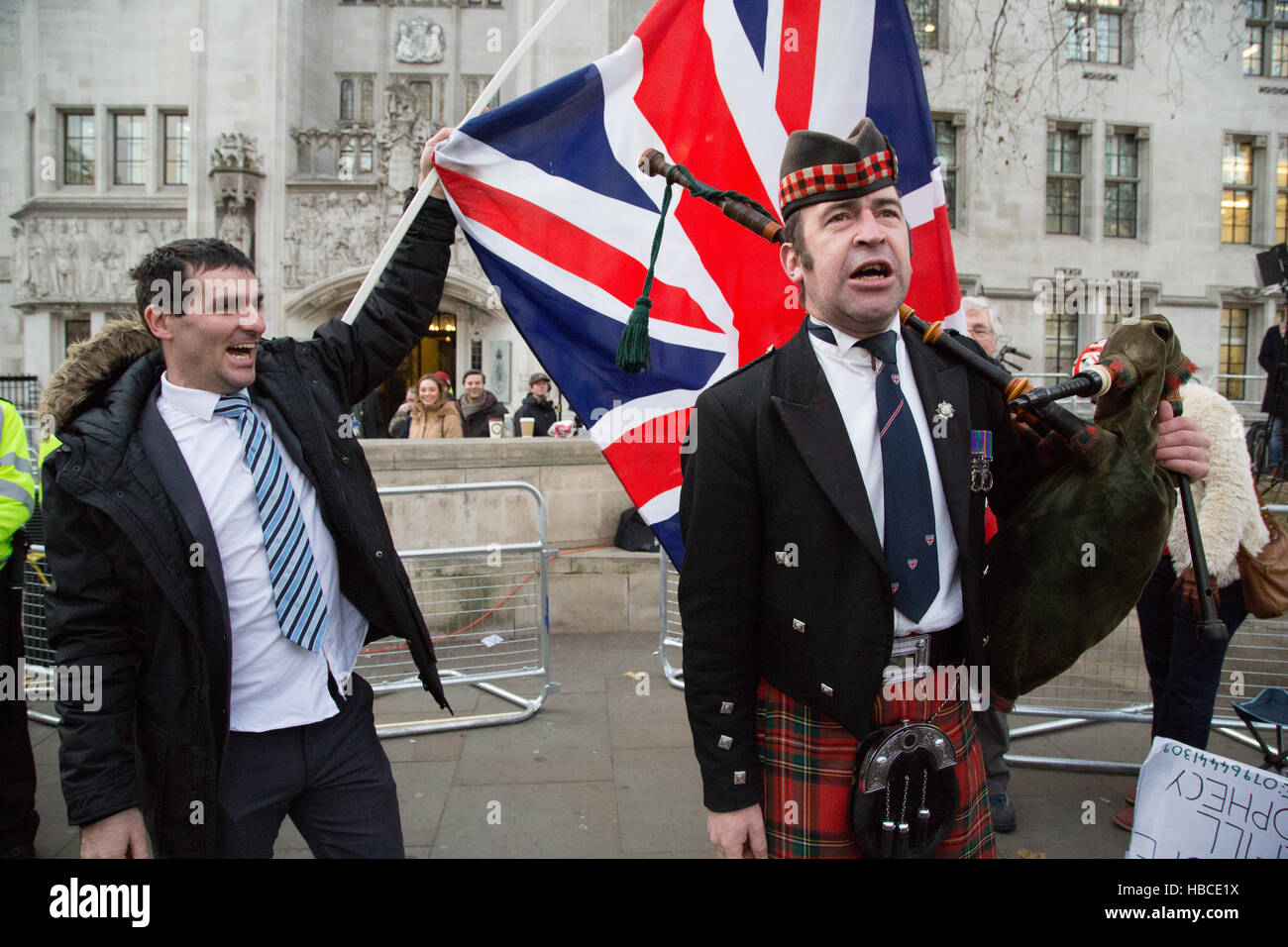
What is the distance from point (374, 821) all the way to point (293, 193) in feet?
58.2

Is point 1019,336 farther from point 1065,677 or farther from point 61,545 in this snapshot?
point 61,545

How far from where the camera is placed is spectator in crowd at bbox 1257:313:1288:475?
9444 mm

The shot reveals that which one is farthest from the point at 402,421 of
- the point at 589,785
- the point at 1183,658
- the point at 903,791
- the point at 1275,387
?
the point at 1275,387

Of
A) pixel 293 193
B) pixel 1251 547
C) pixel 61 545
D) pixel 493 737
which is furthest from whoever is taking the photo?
pixel 293 193

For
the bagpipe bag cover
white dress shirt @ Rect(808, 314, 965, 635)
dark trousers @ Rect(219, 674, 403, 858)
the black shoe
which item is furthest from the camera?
the black shoe

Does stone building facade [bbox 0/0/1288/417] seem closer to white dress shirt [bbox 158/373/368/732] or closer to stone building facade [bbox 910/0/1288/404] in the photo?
stone building facade [bbox 910/0/1288/404]

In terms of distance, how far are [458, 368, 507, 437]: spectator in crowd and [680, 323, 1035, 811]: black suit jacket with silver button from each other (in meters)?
7.88

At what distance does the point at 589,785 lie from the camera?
4.28 meters

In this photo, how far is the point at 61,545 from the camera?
197 cm

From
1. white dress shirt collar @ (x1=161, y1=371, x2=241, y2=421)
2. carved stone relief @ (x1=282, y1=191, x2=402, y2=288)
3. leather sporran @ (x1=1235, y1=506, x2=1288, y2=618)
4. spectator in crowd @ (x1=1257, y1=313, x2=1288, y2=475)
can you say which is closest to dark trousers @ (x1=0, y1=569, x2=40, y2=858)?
white dress shirt collar @ (x1=161, y1=371, x2=241, y2=421)

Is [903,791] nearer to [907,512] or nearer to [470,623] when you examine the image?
[907,512]

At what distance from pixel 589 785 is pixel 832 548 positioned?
2.96m

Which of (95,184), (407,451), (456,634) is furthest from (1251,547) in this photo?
(95,184)

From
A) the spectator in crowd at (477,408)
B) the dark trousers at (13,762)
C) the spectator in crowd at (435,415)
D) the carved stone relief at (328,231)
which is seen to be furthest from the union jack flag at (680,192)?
the carved stone relief at (328,231)
